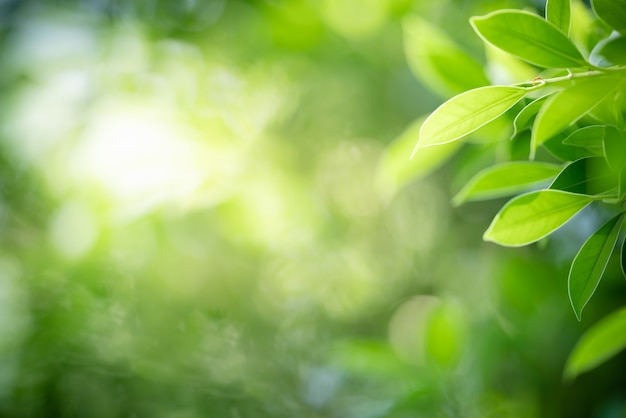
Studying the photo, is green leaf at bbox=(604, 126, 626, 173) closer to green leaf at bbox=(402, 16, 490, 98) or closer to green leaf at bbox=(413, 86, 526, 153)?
green leaf at bbox=(413, 86, 526, 153)

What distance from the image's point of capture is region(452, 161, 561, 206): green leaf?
383 millimetres

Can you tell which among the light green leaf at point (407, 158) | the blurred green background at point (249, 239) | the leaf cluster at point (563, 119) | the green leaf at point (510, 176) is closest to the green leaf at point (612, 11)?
the leaf cluster at point (563, 119)

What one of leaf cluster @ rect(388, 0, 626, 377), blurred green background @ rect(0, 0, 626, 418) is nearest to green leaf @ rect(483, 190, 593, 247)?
leaf cluster @ rect(388, 0, 626, 377)

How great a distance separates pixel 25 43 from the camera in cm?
92

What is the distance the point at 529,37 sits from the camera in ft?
1.01

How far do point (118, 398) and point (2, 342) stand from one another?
0.67 feet

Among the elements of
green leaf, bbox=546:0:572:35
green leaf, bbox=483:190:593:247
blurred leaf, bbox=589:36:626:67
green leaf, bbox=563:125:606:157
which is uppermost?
green leaf, bbox=546:0:572:35

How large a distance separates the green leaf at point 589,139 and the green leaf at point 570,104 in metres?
0.03

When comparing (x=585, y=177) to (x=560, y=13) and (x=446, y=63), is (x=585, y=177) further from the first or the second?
(x=446, y=63)

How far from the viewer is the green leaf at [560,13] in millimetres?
315

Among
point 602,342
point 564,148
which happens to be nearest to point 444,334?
point 602,342

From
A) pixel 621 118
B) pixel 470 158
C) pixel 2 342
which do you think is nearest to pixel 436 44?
pixel 470 158

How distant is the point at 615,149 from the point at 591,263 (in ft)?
0.22

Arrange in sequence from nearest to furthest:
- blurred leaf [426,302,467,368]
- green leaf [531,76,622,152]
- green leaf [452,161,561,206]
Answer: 1. green leaf [531,76,622,152]
2. green leaf [452,161,561,206]
3. blurred leaf [426,302,467,368]
